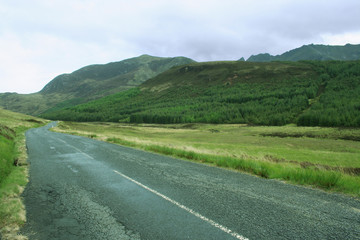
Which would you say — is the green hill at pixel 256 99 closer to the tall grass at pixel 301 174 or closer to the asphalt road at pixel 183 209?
the tall grass at pixel 301 174

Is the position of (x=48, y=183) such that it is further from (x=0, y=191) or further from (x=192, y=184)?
(x=192, y=184)

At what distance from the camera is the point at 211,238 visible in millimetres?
4680

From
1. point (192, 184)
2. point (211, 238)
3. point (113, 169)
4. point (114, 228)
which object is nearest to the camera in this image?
point (211, 238)

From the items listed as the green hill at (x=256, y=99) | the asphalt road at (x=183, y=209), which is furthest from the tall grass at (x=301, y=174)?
the green hill at (x=256, y=99)

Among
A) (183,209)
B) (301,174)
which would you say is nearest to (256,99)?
(301,174)

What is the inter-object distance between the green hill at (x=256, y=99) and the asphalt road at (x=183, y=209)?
2984 inches

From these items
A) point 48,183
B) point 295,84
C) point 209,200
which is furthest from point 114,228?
point 295,84

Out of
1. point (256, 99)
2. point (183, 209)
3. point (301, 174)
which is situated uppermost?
point (256, 99)

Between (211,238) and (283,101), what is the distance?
381 ft

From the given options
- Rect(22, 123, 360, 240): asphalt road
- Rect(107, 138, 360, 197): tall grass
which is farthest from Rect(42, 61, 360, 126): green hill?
Rect(22, 123, 360, 240): asphalt road

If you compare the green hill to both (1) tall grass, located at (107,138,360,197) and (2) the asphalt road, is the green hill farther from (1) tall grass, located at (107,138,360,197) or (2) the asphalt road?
(2) the asphalt road

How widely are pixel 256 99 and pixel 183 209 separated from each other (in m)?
127

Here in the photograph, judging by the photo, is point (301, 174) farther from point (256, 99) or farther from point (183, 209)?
point (256, 99)

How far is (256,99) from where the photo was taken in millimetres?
124562
